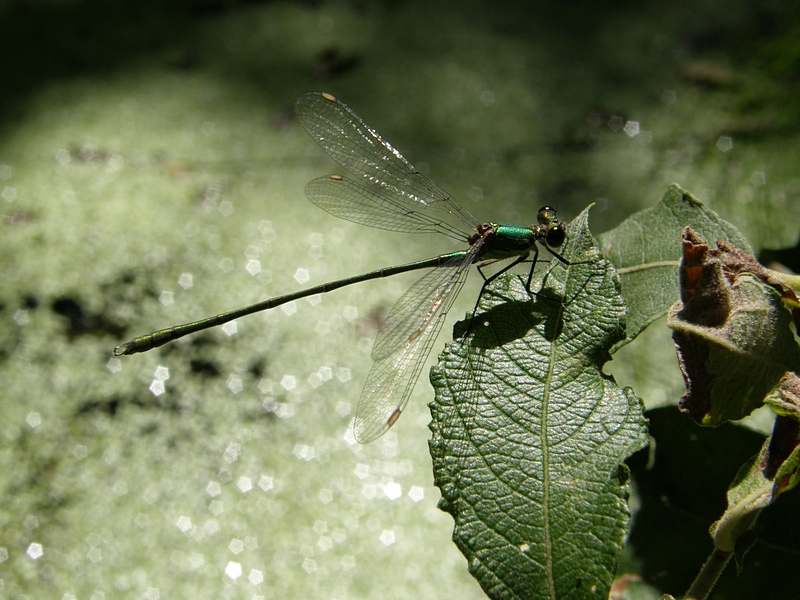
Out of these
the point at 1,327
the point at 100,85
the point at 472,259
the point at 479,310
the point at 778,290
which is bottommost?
the point at 1,327

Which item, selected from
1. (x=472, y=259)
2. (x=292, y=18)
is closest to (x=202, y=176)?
(x=292, y=18)

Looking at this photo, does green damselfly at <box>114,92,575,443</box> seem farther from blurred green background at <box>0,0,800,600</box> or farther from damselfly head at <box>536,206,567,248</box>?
blurred green background at <box>0,0,800,600</box>

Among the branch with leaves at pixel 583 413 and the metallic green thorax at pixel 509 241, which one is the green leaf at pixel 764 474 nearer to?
the branch with leaves at pixel 583 413

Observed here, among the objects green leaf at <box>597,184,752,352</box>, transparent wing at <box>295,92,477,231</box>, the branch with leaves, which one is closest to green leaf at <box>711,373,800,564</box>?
the branch with leaves

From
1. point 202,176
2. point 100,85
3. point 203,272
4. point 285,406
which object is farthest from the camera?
point 100,85

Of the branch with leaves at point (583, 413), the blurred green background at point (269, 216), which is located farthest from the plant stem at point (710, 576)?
the blurred green background at point (269, 216)

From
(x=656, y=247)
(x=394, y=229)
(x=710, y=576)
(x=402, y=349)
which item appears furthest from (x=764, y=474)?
(x=394, y=229)

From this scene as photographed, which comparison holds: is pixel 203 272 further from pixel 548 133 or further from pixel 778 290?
pixel 778 290
